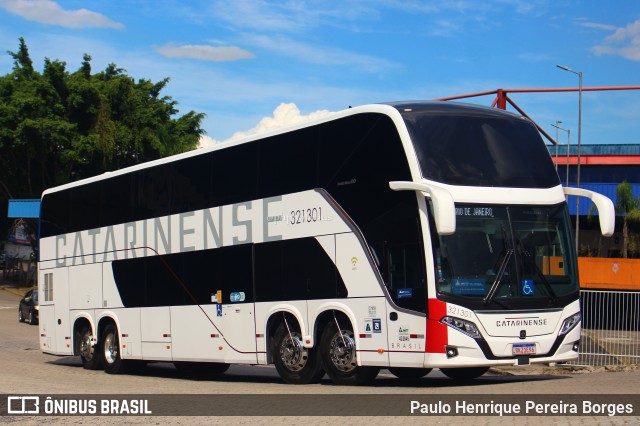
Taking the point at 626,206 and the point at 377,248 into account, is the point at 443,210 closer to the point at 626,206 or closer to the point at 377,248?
the point at 377,248

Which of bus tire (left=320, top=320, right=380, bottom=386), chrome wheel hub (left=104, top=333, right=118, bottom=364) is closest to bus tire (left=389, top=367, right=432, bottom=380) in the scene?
bus tire (left=320, top=320, right=380, bottom=386)

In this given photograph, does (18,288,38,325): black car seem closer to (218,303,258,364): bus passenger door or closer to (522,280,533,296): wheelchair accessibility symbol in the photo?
(218,303,258,364): bus passenger door

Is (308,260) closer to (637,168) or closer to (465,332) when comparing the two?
(465,332)

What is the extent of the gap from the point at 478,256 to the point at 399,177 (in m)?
1.64

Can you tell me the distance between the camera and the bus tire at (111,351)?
72.3 feet

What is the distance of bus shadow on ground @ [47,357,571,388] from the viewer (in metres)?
15.6

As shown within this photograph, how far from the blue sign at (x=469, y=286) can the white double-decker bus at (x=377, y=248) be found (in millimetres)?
22

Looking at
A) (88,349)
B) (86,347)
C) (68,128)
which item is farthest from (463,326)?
(68,128)

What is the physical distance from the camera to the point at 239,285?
1758 centimetres

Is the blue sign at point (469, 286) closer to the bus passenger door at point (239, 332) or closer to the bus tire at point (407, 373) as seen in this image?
the bus tire at point (407, 373)

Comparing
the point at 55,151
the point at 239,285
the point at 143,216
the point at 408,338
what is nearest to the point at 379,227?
the point at 408,338

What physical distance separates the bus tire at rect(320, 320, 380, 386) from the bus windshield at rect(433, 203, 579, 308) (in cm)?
222

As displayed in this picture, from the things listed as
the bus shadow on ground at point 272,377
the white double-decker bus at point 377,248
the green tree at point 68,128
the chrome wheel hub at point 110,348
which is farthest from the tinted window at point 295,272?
the green tree at point 68,128

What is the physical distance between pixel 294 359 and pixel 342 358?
1258 millimetres
